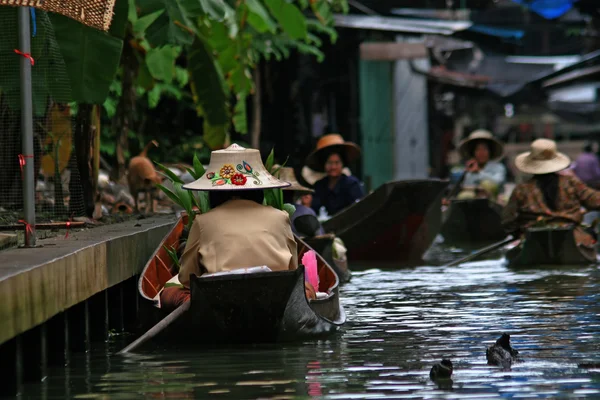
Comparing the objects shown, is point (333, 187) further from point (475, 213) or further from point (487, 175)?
point (487, 175)

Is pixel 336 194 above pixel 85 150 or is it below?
below

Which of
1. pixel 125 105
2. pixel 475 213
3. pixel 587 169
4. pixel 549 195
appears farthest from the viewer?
pixel 587 169

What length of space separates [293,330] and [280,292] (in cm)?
42

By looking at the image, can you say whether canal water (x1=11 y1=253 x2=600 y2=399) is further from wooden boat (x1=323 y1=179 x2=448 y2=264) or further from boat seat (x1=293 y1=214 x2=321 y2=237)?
wooden boat (x1=323 y1=179 x2=448 y2=264)

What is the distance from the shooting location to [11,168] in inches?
428

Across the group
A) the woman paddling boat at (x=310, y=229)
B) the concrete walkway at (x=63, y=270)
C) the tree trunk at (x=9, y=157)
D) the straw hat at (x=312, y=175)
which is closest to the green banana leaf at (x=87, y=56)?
the tree trunk at (x=9, y=157)

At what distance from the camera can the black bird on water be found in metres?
6.55

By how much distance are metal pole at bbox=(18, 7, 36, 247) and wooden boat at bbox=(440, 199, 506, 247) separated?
1257 centimetres

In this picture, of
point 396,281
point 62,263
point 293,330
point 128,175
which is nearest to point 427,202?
point 396,281

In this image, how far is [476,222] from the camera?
2006cm

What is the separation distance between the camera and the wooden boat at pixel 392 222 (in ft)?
48.7

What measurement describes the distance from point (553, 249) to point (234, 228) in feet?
21.6

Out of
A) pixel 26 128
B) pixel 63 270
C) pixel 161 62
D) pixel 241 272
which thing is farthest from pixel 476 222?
pixel 63 270

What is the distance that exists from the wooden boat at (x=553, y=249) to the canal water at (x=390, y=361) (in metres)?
2.86
